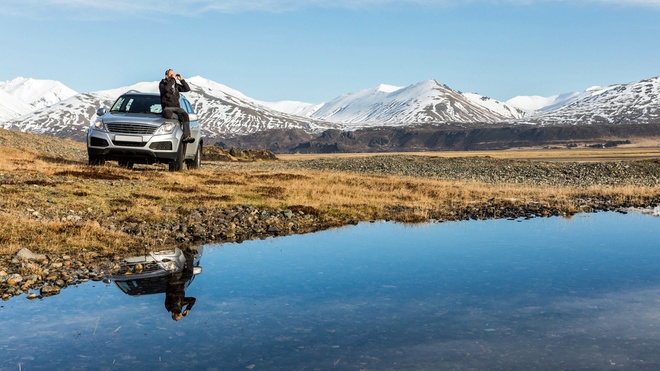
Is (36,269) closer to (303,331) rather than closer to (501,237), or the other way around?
(303,331)

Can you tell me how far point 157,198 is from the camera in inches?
778

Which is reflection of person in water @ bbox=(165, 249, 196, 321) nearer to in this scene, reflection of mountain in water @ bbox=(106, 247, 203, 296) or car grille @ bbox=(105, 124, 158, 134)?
reflection of mountain in water @ bbox=(106, 247, 203, 296)

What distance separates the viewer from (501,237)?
1666 cm

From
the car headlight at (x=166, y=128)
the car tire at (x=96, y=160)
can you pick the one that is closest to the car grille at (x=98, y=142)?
the car tire at (x=96, y=160)

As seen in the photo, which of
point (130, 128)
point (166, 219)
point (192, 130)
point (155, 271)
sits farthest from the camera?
point (192, 130)

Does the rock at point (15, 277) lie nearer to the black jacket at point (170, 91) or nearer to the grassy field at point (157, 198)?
the grassy field at point (157, 198)

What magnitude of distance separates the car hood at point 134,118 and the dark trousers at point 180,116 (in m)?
0.31

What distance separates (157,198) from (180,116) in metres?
4.91

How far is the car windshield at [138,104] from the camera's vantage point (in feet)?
78.4

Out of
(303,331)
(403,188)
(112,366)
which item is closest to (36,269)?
(112,366)

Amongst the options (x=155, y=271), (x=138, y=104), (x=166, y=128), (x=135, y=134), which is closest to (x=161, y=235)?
(x=155, y=271)

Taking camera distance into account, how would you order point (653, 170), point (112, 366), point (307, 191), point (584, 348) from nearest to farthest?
point (112, 366)
point (584, 348)
point (307, 191)
point (653, 170)

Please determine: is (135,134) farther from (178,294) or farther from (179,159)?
Answer: (178,294)

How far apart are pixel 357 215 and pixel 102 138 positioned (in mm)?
10168
